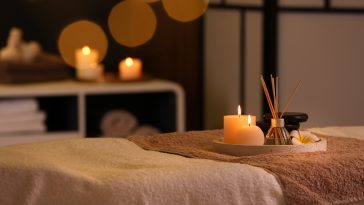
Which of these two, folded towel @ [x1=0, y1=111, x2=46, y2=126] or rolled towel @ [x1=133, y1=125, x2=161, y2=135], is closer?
folded towel @ [x1=0, y1=111, x2=46, y2=126]

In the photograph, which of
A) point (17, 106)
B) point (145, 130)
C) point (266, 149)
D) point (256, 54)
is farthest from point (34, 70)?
point (266, 149)

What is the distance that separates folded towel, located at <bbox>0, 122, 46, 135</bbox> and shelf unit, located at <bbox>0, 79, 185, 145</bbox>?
0.02 metres

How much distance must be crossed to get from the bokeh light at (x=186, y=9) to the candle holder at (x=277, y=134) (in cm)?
199

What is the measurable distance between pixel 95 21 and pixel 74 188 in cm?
229

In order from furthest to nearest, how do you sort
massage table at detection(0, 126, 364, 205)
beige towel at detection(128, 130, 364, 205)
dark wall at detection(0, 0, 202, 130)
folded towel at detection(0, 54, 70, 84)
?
dark wall at detection(0, 0, 202, 130) < folded towel at detection(0, 54, 70, 84) < beige towel at detection(128, 130, 364, 205) < massage table at detection(0, 126, 364, 205)

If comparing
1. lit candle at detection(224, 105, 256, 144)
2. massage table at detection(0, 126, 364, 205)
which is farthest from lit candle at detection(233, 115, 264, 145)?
massage table at detection(0, 126, 364, 205)

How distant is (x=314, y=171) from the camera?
131cm

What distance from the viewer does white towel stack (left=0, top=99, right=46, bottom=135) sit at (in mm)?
2914

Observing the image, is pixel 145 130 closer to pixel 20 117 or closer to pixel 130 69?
pixel 130 69

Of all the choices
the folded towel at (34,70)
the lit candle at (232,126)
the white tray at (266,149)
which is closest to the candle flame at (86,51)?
the folded towel at (34,70)

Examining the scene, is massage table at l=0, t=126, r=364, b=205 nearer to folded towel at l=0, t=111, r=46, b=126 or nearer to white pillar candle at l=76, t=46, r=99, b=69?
folded towel at l=0, t=111, r=46, b=126

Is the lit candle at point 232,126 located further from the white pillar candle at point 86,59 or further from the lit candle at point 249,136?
the white pillar candle at point 86,59

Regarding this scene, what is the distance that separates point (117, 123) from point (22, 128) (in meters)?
0.47

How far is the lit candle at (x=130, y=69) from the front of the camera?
319cm
